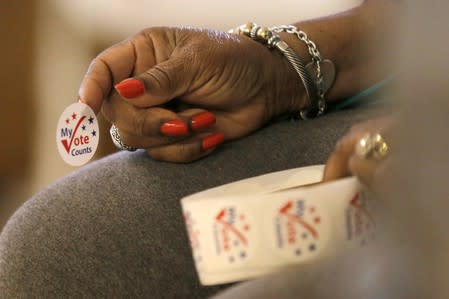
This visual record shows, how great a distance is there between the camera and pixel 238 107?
0.56m

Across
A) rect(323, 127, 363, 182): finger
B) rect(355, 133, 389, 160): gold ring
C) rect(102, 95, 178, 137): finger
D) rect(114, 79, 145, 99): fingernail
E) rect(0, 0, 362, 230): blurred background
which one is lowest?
rect(0, 0, 362, 230): blurred background

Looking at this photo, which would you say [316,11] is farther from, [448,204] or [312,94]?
[448,204]

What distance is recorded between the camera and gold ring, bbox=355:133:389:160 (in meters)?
0.22

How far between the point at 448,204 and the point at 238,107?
1.27 feet

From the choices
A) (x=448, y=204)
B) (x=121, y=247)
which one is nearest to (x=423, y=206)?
(x=448, y=204)

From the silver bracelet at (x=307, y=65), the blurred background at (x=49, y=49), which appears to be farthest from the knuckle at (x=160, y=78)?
the blurred background at (x=49, y=49)

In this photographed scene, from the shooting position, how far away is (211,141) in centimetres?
52

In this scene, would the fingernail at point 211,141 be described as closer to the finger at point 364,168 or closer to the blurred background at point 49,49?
the finger at point 364,168

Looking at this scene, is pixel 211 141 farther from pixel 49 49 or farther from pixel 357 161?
pixel 49 49

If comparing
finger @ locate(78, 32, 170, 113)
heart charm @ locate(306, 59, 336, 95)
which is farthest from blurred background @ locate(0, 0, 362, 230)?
finger @ locate(78, 32, 170, 113)

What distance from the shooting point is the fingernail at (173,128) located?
0.50 meters

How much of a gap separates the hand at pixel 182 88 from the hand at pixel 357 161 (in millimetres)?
242

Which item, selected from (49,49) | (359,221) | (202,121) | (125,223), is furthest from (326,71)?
(49,49)

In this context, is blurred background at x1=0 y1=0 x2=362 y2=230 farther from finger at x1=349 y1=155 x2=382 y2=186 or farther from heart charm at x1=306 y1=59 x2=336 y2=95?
finger at x1=349 y1=155 x2=382 y2=186
